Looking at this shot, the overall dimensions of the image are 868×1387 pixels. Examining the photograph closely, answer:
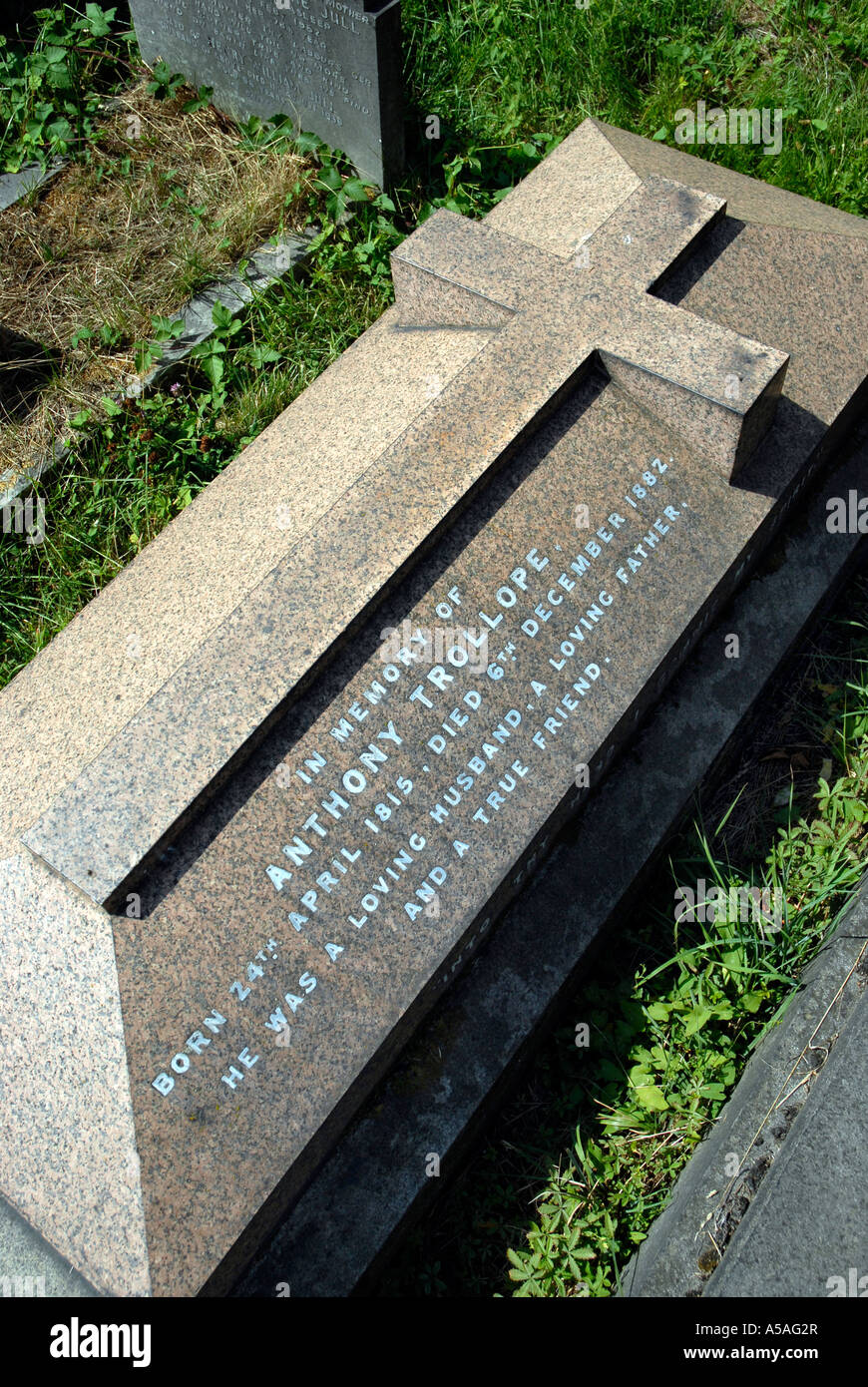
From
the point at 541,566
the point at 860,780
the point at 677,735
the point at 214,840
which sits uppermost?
the point at 541,566

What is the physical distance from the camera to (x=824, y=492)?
3.79 meters

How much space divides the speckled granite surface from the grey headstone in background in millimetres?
1117

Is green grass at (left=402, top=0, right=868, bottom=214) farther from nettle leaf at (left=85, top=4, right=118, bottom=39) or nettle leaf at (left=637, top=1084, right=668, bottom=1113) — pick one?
nettle leaf at (left=637, top=1084, right=668, bottom=1113)

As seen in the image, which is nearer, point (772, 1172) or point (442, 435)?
point (772, 1172)

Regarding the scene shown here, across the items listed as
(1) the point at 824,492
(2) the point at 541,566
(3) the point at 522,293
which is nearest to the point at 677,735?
(2) the point at 541,566

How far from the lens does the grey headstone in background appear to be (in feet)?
13.8

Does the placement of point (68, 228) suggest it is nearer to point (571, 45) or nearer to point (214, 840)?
point (571, 45)

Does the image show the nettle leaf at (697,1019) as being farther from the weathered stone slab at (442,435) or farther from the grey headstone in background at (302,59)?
the grey headstone in background at (302,59)

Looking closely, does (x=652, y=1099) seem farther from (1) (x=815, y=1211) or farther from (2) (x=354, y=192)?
(2) (x=354, y=192)

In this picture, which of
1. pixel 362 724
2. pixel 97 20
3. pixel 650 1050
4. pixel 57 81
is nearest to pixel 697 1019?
pixel 650 1050

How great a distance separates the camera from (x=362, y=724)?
2.81 meters

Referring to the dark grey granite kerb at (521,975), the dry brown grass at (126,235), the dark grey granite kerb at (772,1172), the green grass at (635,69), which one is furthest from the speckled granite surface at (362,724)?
the green grass at (635,69)

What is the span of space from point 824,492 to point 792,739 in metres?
0.84

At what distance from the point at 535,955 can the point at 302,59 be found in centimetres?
358
